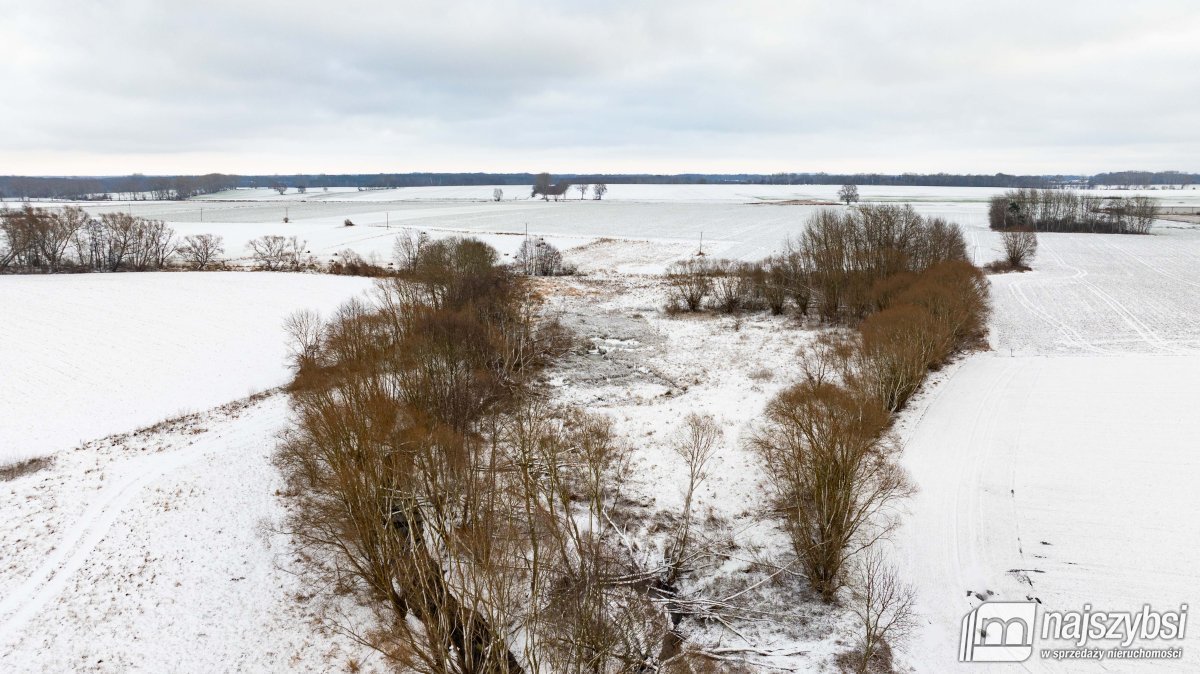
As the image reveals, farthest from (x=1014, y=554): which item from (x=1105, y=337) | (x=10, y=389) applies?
(x=10, y=389)

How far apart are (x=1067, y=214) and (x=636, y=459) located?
405 ft

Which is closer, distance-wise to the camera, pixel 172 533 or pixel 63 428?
pixel 172 533

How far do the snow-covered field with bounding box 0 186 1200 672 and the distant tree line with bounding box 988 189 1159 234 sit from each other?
54857 millimetres

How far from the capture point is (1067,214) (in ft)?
371

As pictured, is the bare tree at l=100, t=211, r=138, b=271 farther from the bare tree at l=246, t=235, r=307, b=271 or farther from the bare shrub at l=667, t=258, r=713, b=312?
the bare shrub at l=667, t=258, r=713, b=312

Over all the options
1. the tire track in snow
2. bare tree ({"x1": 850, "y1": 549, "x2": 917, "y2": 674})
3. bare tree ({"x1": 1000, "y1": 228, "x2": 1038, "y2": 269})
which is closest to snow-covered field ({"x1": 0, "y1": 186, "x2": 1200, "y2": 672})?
the tire track in snow

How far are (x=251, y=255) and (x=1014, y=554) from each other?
85425 millimetres

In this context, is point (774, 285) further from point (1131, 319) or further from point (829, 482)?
point (829, 482)

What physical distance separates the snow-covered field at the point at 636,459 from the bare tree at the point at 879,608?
0.56 meters

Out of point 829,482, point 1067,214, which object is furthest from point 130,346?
point 1067,214

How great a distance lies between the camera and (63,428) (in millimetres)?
28797

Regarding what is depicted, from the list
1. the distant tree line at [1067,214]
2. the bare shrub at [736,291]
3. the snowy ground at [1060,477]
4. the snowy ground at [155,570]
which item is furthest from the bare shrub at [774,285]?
the distant tree line at [1067,214]

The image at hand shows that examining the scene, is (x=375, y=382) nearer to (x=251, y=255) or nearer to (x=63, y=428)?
(x=63, y=428)

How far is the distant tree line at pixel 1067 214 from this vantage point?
108 meters
